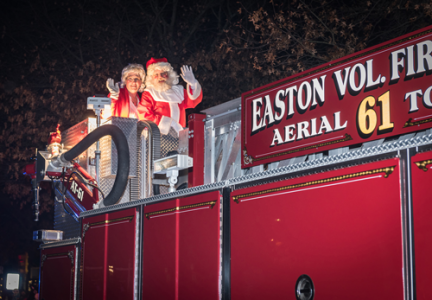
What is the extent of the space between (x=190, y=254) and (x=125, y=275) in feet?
4.53

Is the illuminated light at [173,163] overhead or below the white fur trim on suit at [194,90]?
below

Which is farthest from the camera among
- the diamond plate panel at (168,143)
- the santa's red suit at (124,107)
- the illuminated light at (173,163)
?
the santa's red suit at (124,107)

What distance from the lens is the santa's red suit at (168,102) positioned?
29.7ft

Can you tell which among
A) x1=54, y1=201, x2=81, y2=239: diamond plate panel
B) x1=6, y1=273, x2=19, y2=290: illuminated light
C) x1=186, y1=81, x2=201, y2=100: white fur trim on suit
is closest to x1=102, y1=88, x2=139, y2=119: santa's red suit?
x1=186, y1=81, x2=201, y2=100: white fur trim on suit

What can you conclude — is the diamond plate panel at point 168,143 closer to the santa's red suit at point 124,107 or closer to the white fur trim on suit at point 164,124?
the white fur trim on suit at point 164,124

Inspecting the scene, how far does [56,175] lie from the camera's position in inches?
335

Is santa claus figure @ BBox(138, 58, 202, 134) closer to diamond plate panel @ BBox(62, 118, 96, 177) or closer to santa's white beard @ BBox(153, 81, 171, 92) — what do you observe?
santa's white beard @ BBox(153, 81, 171, 92)

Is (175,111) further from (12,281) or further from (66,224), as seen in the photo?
(12,281)

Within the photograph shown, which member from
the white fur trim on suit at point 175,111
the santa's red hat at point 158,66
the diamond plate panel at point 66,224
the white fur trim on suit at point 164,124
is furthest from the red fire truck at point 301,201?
the santa's red hat at point 158,66

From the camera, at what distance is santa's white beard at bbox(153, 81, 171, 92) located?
30.7 ft

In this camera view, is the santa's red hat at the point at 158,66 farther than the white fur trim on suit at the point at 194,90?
Yes

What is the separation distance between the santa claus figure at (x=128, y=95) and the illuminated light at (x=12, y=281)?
1315cm

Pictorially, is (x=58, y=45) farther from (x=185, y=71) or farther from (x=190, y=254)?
(x=190, y=254)

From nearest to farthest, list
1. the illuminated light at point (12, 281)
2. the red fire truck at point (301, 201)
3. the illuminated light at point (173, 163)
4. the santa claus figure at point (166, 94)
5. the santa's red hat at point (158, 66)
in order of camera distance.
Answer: the red fire truck at point (301, 201) < the illuminated light at point (173, 163) < the santa claus figure at point (166, 94) < the santa's red hat at point (158, 66) < the illuminated light at point (12, 281)
